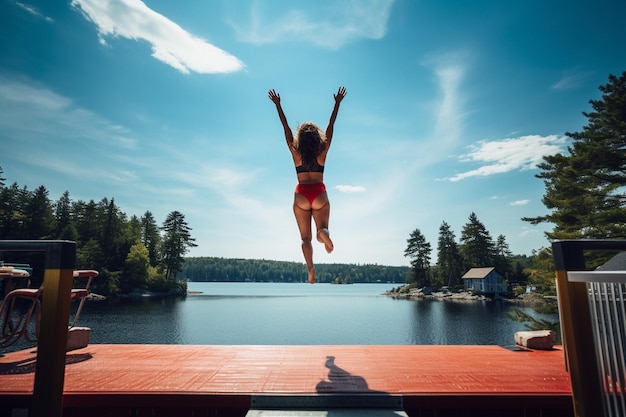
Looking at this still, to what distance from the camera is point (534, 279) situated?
772 inches

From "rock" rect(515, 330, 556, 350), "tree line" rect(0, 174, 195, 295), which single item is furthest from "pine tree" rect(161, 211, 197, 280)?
"rock" rect(515, 330, 556, 350)

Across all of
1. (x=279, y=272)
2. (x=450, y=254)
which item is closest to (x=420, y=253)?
(x=450, y=254)

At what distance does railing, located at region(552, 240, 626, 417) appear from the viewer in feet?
5.91

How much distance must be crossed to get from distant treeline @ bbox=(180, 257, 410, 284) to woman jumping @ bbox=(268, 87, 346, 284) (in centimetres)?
11532

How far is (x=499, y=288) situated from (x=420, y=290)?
12.3m

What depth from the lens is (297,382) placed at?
2.54 m

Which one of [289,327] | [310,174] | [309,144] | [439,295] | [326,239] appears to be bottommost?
[289,327]

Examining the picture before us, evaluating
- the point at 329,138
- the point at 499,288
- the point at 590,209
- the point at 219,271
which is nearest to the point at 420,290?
the point at 499,288

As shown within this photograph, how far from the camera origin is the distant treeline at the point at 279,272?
113812 millimetres

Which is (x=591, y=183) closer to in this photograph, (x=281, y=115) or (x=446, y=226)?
(x=281, y=115)

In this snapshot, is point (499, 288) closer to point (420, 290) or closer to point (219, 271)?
point (420, 290)

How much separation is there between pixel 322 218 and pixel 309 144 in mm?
889

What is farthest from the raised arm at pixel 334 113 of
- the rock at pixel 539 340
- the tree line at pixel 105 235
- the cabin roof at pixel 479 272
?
the cabin roof at pixel 479 272

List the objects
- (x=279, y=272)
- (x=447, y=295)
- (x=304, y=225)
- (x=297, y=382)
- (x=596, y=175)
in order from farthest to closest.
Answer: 1. (x=279, y=272)
2. (x=447, y=295)
3. (x=596, y=175)
4. (x=304, y=225)
5. (x=297, y=382)
